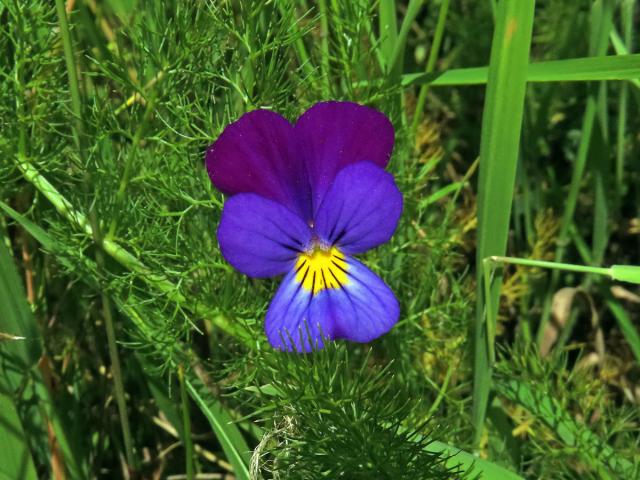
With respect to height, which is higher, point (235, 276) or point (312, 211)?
point (312, 211)

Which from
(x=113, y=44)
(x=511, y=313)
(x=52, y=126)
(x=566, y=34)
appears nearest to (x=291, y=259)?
(x=52, y=126)

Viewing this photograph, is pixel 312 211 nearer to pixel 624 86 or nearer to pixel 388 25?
pixel 388 25

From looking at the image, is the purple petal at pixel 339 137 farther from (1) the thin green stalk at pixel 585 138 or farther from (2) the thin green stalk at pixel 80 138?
(1) the thin green stalk at pixel 585 138

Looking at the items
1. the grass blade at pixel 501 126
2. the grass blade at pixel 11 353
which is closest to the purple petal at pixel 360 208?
the grass blade at pixel 501 126

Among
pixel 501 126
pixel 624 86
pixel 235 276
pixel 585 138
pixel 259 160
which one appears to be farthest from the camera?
pixel 624 86

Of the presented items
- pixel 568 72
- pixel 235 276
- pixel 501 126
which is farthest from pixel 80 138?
pixel 568 72

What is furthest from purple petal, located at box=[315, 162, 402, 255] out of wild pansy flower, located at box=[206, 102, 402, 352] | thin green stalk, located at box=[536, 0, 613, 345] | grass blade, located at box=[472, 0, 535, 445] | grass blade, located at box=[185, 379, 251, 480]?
thin green stalk, located at box=[536, 0, 613, 345]

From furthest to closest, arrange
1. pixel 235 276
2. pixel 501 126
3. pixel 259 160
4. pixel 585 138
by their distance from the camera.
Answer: pixel 585 138
pixel 235 276
pixel 501 126
pixel 259 160

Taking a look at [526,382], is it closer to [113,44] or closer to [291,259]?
[291,259]
